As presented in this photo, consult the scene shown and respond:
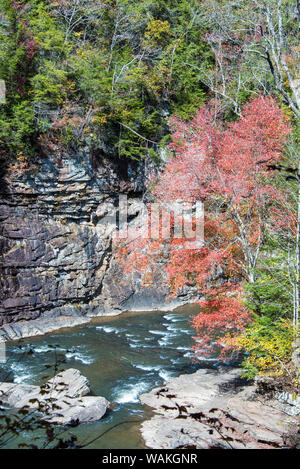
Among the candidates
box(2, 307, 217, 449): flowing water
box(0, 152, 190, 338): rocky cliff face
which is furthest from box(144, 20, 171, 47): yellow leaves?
box(2, 307, 217, 449): flowing water

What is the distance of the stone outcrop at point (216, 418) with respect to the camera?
7113mm

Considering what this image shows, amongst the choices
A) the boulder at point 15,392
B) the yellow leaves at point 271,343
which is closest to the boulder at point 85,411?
the boulder at point 15,392

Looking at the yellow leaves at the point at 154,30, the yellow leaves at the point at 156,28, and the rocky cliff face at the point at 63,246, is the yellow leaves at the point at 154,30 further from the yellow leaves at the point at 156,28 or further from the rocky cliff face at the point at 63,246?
the rocky cliff face at the point at 63,246

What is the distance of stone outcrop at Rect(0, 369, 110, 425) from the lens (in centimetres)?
819

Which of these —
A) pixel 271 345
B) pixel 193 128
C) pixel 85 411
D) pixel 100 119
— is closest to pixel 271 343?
pixel 271 345

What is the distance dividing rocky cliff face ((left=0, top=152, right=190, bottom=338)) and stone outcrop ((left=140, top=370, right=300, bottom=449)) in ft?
28.5

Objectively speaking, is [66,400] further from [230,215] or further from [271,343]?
[230,215]

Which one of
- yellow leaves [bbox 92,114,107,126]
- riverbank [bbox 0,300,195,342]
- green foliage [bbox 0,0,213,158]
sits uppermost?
green foliage [bbox 0,0,213,158]

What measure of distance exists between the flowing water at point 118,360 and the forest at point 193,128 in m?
1.39

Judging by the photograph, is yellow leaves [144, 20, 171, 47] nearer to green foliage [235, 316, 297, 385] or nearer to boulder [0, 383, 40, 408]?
green foliage [235, 316, 297, 385]

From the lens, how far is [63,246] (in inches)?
715

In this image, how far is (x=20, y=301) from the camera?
16125mm
